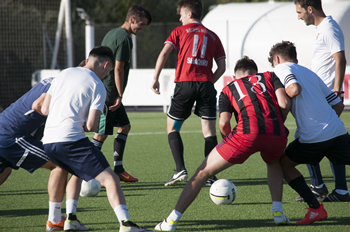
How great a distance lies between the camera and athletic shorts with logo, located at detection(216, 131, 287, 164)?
357cm

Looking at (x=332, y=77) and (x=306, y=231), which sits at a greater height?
(x=332, y=77)

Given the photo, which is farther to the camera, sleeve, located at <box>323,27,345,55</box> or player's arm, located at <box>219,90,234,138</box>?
sleeve, located at <box>323,27,345,55</box>

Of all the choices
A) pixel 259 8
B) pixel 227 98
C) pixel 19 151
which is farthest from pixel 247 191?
pixel 259 8

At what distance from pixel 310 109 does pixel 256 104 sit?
18.6 inches

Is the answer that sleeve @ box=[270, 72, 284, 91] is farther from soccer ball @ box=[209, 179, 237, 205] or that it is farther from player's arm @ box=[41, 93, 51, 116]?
player's arm @ box=[41, 93, 51, 116]

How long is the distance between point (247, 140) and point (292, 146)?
0.53m

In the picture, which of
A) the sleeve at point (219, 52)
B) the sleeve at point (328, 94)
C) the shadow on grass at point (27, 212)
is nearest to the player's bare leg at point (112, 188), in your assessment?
the shadow on grass at point (27, 212)

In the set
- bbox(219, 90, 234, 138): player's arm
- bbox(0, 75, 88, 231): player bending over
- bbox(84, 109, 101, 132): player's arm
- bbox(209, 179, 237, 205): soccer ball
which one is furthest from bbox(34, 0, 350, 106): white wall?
bbox(84, 109, 101, 132): player's arm

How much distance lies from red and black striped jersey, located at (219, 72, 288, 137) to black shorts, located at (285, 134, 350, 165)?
0.27m

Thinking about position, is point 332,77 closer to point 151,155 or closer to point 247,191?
point 247,191

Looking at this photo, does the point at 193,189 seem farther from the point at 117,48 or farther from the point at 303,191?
the point at 117,48

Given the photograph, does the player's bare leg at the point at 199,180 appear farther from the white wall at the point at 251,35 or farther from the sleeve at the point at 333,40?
the white wall at the point at 251,35

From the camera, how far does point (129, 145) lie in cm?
888

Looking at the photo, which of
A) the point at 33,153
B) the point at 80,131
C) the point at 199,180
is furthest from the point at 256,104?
the point at 33,153
